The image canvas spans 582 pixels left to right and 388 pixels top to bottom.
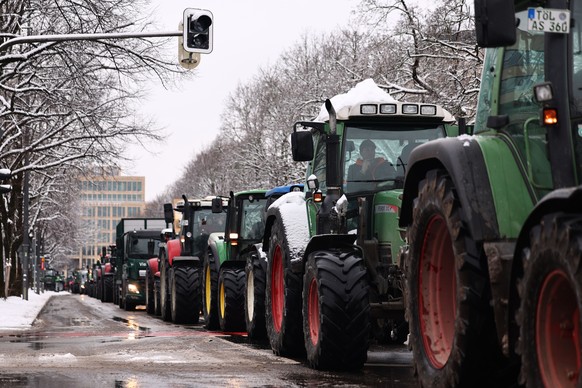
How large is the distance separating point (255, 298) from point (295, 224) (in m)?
3.08

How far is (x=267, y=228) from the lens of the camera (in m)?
14.0

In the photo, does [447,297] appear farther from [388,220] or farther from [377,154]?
[377,154]

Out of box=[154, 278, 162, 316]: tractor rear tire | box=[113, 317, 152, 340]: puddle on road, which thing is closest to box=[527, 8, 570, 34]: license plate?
box=[113, 317, 152, 340]: puddle on road

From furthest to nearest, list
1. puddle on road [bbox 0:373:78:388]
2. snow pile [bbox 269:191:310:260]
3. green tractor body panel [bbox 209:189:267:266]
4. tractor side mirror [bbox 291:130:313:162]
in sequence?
green tractor body panel [bbox 209:189:267:266] < snow pile [bbox 269:191:310:260] < tractor side mirror [bbox 291:130:313:162] < puddle on road [bbox 0:373:78:388]

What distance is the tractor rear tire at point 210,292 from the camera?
782 inches

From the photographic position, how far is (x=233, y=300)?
60.7ft

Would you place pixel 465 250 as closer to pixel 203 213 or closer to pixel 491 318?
pixel 491 318

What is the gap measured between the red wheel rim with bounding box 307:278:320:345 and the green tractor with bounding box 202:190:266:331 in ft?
23.3

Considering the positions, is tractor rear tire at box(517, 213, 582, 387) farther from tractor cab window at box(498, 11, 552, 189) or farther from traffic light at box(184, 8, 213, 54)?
traffic light at box(184, 8, 213, 54)

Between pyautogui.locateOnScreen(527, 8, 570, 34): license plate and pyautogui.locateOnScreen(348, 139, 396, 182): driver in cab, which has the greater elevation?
pyautogui.locateOnScreen(527, 8, 570, 34): license plate

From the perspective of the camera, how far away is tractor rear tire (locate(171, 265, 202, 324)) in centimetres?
2281

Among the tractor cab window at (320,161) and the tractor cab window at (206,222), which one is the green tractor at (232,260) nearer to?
the tractor cab window at (206,222)

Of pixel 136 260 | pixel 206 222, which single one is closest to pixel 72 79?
pixel 206 222

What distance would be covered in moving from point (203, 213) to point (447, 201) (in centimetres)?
1841
